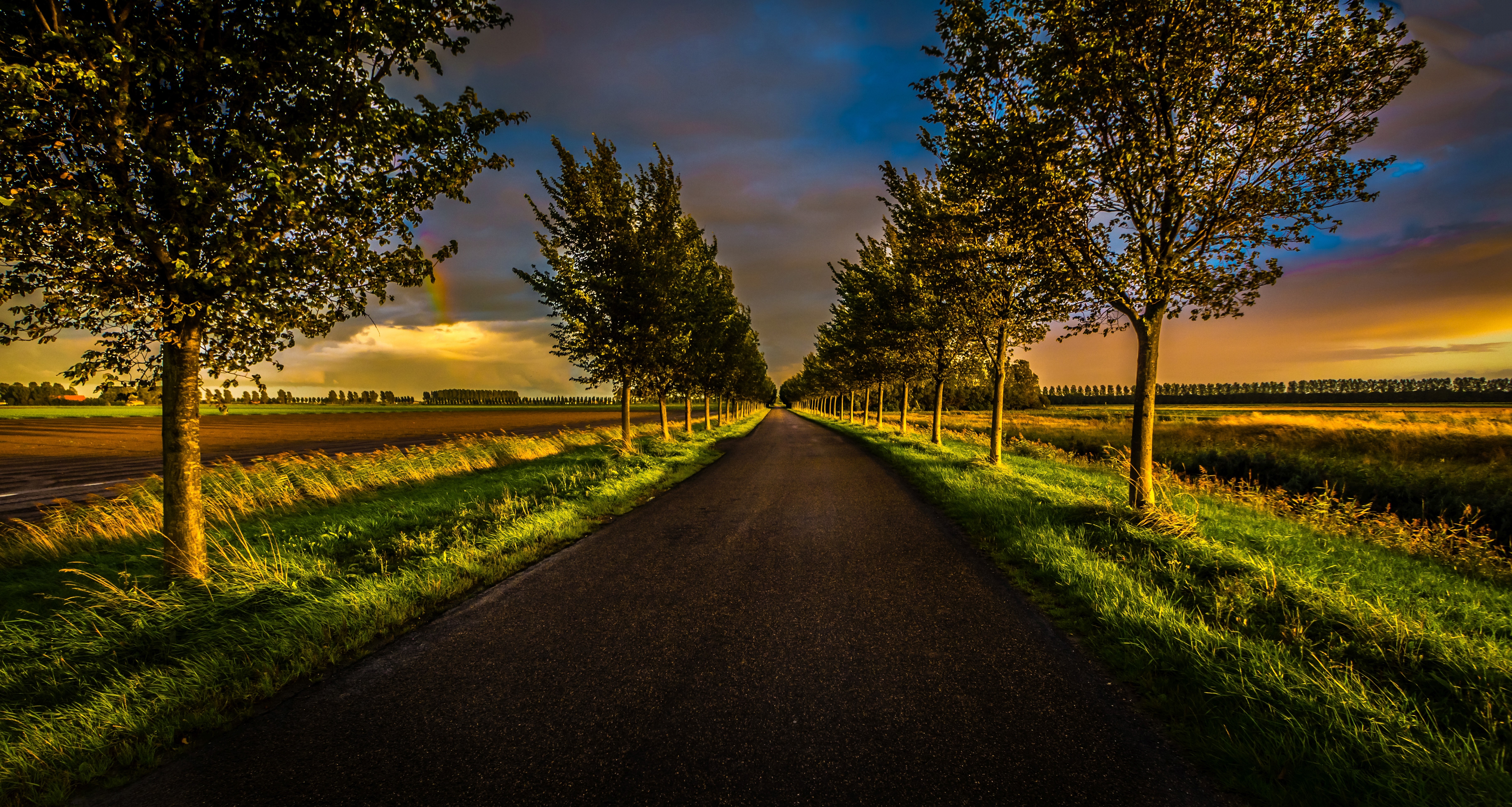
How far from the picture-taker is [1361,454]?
19938 mm

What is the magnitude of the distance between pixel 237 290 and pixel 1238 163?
1260 centimetres

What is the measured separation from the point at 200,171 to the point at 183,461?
309 cm

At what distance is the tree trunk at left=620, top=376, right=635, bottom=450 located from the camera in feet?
61.1

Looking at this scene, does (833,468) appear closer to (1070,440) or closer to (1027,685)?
(1027,685)

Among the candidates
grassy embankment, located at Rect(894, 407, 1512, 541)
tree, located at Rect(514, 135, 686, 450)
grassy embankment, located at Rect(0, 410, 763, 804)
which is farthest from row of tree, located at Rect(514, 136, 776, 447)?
grassy embankment, located at Rect(894, 407, 1512, 541)

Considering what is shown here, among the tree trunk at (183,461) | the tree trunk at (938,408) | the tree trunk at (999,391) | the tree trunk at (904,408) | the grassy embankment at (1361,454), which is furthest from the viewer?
the tree trunk at (904,408)

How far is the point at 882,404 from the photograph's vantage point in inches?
1193

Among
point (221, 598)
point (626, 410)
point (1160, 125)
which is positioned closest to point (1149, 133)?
point (1160, 125)

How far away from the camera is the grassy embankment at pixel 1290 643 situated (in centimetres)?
287

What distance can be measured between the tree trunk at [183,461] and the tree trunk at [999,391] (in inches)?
635

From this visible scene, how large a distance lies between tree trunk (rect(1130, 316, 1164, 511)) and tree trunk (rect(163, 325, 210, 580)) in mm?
12292

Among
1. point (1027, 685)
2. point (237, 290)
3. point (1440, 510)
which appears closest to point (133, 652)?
point (237, 290)

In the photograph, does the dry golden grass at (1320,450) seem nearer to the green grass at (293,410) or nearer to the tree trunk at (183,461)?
the tree trunk at (183,461)

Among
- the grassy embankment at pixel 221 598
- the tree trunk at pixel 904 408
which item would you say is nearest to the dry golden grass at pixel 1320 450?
the tree trunk at pixel 904 408
